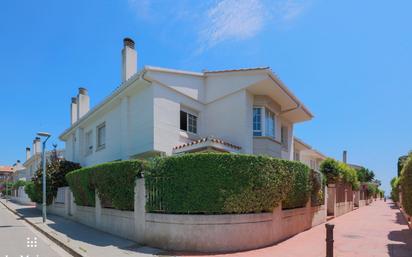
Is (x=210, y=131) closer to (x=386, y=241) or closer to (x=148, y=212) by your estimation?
(x=148, y=212)

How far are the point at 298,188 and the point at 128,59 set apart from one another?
10538 millimetres

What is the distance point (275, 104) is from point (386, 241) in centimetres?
778

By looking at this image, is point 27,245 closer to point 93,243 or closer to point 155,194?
point 93,243

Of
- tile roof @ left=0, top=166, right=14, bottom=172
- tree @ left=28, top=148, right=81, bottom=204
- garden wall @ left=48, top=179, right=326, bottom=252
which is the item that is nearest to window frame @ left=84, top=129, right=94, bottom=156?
tree @ left=28, top=148, right=81, bottom=204

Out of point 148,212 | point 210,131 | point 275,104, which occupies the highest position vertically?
point 275,104

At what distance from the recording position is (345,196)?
22.2 metres


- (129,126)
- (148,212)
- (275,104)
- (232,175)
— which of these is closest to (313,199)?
(275,104)

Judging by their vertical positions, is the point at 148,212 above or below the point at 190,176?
below

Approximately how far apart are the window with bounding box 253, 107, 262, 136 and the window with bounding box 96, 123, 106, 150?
28.1 feet

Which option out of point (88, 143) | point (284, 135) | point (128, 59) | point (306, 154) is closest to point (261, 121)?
point (284, 135)

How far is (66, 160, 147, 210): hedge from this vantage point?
10.0m

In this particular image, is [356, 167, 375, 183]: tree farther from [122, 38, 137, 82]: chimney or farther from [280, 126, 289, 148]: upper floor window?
[122, 38, 137, 82]: chimney

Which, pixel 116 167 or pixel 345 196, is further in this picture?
pixel 345 196

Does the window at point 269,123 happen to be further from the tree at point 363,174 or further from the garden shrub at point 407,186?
the tree at point 363,174
